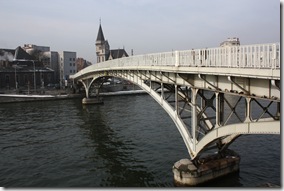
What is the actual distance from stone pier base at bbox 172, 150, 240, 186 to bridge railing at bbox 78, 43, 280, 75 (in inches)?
225

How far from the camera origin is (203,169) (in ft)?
55.5

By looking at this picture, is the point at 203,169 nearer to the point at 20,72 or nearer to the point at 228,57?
the point at 228,57

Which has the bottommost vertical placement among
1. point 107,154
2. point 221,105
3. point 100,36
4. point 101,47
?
point 107,154

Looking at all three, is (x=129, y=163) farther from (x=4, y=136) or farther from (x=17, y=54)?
(x=17, y=54)

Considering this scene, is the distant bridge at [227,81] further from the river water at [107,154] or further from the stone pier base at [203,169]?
the river water at [107,154]

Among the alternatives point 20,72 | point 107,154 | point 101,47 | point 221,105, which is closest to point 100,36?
point 101,47

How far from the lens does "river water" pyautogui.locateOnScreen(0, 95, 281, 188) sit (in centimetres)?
1859

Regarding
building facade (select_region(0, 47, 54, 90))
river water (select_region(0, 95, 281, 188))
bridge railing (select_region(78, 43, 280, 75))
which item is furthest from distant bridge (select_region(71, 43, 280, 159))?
building facade (select_region(0, 47, 54, 90))

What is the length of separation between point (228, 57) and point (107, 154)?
48.7ft

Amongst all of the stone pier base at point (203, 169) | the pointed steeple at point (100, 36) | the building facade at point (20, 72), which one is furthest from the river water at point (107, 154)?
the pointed steeple at point (100, 36)

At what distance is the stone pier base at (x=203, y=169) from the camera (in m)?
16.7

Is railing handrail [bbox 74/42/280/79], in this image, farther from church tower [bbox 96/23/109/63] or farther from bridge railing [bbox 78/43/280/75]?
church tower [bbox 96/23/109/63]

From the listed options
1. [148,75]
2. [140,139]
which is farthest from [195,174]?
[140,139]

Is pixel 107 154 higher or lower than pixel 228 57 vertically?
lower
